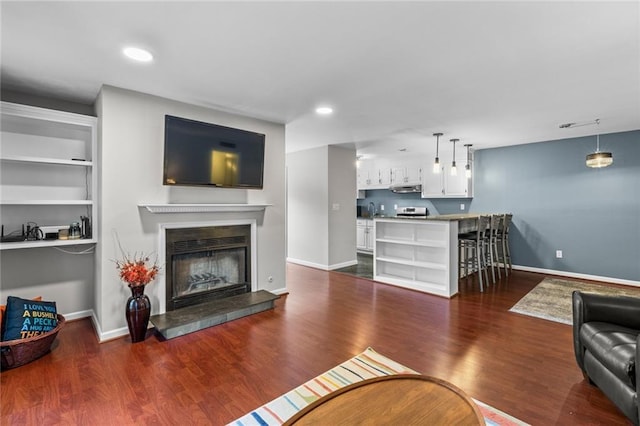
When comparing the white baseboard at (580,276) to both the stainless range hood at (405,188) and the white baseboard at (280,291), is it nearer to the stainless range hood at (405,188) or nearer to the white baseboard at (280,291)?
the stainless range hood at (405,188)

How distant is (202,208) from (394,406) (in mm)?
2787

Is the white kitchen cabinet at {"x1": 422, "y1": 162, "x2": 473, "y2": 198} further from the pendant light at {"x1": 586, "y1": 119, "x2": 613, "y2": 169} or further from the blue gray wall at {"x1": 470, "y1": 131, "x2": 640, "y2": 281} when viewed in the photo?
the pendant light at {"x1": 586, "y1": 119, "x2": 613, "y2": 169}

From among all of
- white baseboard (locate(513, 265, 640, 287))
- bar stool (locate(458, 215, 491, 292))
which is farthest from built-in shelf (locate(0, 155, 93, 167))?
white baseboard (locate(513, 265, 640, 287))

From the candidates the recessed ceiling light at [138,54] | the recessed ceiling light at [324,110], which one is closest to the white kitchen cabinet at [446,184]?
the recessed ceiling light at [324,110]

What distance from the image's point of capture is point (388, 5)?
5.73 ft

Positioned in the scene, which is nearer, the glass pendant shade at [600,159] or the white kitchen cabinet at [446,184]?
the glass pendant shade at [600,159]

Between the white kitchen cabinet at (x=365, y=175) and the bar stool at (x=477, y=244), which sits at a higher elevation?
the white kitchen cabinet at (x=365, y=175)

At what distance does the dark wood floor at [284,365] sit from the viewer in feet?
6.48

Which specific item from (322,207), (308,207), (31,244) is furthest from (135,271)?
(308,207)

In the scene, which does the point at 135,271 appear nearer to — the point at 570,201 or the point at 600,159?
the point at 600,159

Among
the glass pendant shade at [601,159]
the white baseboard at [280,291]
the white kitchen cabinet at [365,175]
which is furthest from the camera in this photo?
the white kitchen cabinet at [365,175]

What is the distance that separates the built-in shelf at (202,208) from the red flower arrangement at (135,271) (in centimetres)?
52

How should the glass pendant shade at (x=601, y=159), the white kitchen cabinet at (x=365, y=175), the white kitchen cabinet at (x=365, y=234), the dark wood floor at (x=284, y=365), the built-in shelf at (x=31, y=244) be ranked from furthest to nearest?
the white kitchen cabinet at (x=365, y=175), the white kitchen cabinet at (x=365, y=234), the glass pendant shade at (x=601, y=159), the built-in shelf at (x=31, y=244), the dark wood floor at (x=284, y=365)

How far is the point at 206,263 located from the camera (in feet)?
12.1
